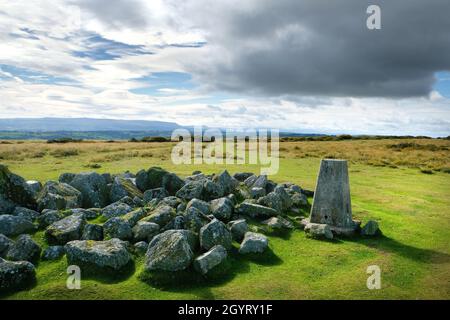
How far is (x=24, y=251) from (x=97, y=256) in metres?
2.24

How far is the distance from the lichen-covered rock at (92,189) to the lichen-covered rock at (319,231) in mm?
8623

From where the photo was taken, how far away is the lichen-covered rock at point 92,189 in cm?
1568

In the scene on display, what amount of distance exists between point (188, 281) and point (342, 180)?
692 centimetres

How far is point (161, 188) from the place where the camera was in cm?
1677

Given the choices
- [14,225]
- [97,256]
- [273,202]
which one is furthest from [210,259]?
[14,225]

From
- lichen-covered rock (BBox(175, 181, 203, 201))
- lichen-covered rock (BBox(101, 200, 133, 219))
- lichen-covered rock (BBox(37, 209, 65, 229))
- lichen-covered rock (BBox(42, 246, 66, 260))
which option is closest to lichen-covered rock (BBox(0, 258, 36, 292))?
lichen-covered rock (BBox(42, 246, 66, 260))

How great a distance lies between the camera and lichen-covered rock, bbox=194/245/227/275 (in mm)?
9781

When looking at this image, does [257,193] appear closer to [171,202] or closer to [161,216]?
[171,202]

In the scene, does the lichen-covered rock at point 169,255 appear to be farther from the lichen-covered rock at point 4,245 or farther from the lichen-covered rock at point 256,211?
the lichen-covered rock at point 256,211

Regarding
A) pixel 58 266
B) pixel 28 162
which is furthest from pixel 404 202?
pixel 28 162

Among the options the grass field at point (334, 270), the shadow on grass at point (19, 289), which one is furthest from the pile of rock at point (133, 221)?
the grass field at point (334, 270)

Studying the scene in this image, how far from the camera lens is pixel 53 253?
1064 centimetres

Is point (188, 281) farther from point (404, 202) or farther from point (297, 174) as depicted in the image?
point (297, 174)

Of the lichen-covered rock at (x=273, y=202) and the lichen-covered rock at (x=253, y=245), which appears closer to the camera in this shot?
the lichen-covered rock at (x=253, y=245)
